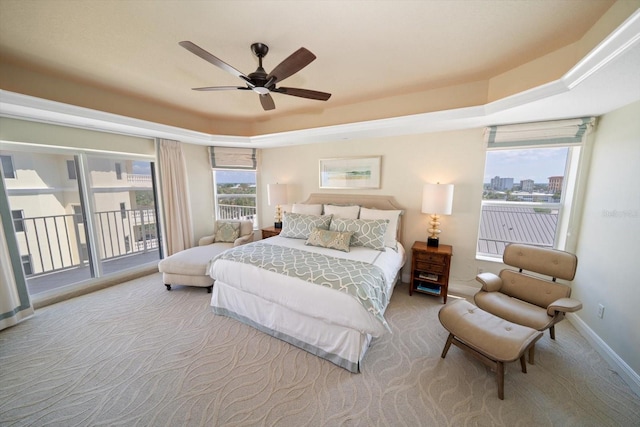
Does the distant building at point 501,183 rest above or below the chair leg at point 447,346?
above

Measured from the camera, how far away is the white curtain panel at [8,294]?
7.68ft

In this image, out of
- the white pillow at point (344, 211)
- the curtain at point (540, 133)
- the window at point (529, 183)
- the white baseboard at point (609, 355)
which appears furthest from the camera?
the white pillow at point (344, 211)

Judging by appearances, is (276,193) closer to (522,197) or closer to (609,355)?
(522,197)

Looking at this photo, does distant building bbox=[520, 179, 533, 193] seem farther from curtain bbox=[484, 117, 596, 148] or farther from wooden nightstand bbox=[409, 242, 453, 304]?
wooden nightstand bbox=[409, 242, 453, 304]

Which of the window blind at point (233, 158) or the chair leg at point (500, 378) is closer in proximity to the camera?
the chair leg at point (500, 378)

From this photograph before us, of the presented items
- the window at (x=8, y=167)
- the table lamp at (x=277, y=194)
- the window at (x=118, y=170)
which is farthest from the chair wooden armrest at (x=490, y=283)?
the window at (x=8, y=167)

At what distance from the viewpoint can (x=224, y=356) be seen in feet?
6.66

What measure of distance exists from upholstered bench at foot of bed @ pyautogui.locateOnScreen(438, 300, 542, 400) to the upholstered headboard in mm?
1591

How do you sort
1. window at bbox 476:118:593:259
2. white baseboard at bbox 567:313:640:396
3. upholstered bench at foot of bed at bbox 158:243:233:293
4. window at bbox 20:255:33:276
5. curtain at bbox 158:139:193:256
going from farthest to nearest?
curtain at bbox 158:139:193:256, window at bbox 20:255:33:276, upholstered bench at foot of bed at bbox 158:243:233:293, window at bbox 476:118:593:259, white baseboard at bbox 567:313:640:396

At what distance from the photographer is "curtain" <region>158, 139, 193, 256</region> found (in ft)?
12.2

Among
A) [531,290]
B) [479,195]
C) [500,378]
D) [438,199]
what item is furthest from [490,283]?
[479,195]

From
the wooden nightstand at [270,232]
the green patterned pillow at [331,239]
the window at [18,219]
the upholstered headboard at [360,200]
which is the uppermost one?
the upholstered headboard at [360,200]

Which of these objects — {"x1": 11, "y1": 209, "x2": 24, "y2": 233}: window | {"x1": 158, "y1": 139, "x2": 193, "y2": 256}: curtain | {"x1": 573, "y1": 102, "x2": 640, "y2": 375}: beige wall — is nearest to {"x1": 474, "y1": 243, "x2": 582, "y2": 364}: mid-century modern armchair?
{"x1": 573, "y1": 102, "x2": 640, "y2": 375}: beige wall

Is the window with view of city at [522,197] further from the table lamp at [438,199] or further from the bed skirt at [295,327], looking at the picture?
the bed skirt at [295,327]
